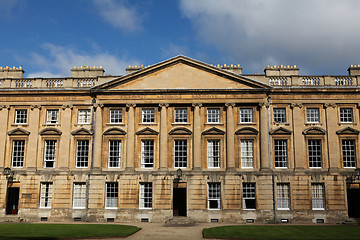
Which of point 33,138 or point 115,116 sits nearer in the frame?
point 33,138

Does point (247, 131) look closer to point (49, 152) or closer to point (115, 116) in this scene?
point (115, 116)

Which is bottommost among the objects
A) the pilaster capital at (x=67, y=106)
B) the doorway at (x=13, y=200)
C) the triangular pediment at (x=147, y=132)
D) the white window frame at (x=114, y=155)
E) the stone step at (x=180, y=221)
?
the stone step at (x=180, y=221)

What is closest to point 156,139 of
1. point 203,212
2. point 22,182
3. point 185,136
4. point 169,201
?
point 185,136

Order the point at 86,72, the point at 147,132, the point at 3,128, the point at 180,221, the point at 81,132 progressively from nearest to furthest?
the point at 180,221
the point at 147,132
the point at 81,132
the point at 3,128
the point at 86,72

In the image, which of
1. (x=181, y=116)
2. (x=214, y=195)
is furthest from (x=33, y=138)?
(x=214, y=195)

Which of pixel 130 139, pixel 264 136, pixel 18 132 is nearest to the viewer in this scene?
pixel 264 136

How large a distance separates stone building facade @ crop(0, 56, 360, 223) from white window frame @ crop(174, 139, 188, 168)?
88mm

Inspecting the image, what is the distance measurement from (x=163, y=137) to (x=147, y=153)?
2.03 metres

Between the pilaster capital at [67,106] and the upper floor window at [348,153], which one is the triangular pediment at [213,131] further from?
the pilaster capital at [67,106]

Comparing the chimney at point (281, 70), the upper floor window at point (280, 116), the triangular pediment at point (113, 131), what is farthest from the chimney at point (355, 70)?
the triangular pediment at point (113, 131)

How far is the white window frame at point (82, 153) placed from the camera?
3284cm

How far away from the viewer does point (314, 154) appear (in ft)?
105

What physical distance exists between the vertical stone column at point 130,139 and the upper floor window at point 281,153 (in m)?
12.4

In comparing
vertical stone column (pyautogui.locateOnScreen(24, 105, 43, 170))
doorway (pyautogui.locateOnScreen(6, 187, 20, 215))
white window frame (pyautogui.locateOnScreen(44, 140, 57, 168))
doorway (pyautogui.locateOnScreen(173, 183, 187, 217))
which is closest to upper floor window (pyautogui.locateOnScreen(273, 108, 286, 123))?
doorway (pyautogui.locateOnScreen(173, 183, 187, 217))
